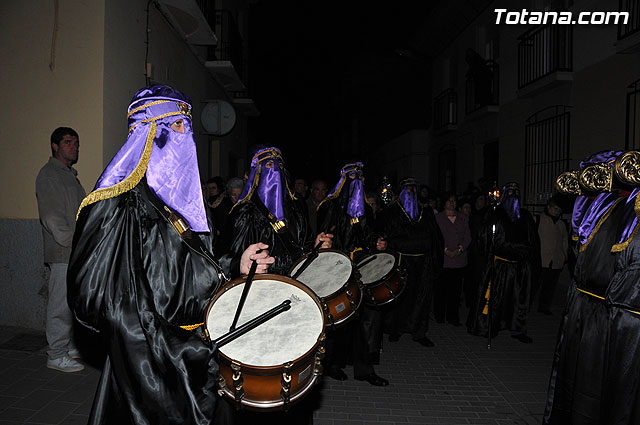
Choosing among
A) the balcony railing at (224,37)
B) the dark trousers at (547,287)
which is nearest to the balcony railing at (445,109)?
the balcony railing at (224,37)

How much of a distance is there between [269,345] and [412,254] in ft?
17.3

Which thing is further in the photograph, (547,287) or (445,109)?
(445,109)

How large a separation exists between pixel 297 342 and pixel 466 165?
15996 mm

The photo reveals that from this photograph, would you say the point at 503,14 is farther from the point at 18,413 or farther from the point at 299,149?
the point at 299,149

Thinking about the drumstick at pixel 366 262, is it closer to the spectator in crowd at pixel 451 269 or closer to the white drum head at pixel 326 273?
the white drum head at pixel 326 273

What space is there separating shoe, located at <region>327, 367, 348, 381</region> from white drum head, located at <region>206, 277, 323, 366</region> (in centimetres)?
324

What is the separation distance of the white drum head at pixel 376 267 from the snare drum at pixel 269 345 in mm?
2430

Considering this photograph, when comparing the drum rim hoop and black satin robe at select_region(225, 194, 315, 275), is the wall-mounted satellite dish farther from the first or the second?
the drum rim hoop

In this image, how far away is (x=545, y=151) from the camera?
12070mm

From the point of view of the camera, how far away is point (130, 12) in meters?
7.19

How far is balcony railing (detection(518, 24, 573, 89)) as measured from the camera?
37.0ft

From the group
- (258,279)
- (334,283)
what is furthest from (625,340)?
(258,279)

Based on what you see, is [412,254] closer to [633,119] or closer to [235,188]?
[235,188]

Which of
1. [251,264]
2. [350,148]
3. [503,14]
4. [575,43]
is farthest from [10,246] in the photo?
[350,148]
